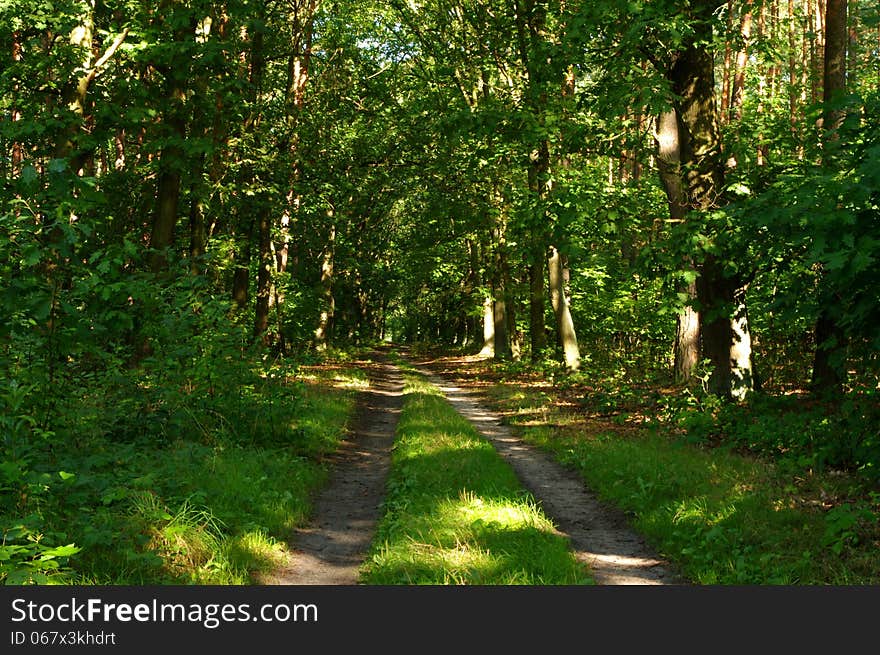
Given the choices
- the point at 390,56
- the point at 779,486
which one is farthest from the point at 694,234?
the point at 390,56

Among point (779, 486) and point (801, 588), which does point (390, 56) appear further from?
point (801, 588)

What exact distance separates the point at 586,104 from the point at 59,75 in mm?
8825

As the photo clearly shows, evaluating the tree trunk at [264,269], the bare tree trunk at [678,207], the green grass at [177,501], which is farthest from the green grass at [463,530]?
the tree trunk at [264,269]

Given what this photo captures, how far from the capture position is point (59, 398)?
703 centimetres

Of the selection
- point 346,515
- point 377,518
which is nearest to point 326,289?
point 346,515

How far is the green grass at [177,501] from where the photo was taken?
213 inches

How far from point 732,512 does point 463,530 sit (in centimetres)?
275

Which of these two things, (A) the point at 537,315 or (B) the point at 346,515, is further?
(A) the point at 537,315

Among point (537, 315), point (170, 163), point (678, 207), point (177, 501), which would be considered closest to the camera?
point (177, 501)

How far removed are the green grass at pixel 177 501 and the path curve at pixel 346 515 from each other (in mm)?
219

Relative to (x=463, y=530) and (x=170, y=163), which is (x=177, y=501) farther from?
(x=170, y=163)

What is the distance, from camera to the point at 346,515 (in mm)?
8312

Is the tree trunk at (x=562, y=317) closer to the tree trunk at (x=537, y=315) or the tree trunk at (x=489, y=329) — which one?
the tree trunk at (x=537, y=315)

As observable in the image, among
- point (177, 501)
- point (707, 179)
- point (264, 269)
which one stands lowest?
point (177, 501)
